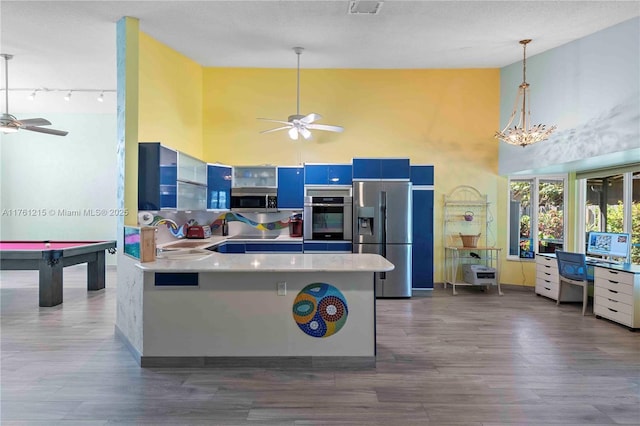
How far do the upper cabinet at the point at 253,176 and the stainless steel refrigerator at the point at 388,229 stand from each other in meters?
1.50

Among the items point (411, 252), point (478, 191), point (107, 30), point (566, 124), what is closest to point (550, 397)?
point (411, 252)

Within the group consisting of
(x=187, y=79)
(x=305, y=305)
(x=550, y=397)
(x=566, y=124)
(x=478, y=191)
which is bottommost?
(x=550, y=397)

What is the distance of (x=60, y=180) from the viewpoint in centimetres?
814

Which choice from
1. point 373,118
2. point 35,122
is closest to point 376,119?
point 373,118

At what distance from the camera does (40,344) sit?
3857mm

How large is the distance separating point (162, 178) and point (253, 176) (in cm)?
217

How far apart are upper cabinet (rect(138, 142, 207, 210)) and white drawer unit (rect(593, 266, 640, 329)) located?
5.43 metres

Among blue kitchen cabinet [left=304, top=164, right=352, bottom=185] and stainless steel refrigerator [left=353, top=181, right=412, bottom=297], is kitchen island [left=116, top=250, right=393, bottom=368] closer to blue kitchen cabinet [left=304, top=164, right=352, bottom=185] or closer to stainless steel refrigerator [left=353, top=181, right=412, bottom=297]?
stainless steel refrigerator [left=353, top=181, right=412, bottom=297]

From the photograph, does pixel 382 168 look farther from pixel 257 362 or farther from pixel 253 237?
pixel 257 362

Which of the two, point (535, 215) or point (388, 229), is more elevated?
point (535, 215)

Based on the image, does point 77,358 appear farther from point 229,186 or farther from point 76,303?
point 229,186

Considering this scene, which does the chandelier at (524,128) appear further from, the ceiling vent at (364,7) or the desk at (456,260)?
the ceiling vent at (364,7)

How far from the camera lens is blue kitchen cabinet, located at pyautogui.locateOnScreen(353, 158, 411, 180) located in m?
5.96

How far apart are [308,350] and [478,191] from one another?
4633 mm
